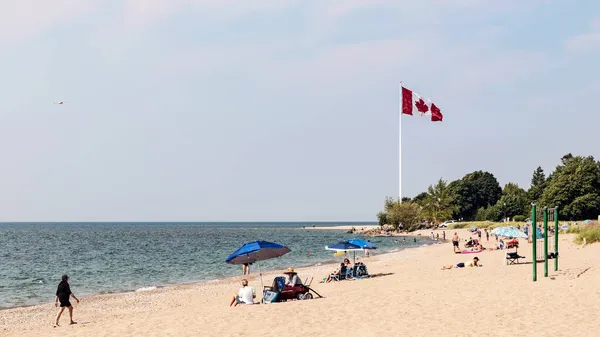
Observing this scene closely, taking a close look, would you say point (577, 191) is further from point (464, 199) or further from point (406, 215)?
point (464, 199)

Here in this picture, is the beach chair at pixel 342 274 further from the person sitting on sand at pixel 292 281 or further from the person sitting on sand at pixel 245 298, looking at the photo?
the person sitting on sand at pixel 245 298

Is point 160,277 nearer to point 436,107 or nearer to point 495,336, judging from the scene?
point 495,336

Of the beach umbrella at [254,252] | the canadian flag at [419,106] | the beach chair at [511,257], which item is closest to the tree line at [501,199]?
the canadian flag at [419,106]

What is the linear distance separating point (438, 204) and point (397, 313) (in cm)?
10994

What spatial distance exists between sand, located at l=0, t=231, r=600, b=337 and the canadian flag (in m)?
43.8

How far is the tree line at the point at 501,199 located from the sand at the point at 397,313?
73485mm

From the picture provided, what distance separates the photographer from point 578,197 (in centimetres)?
8856

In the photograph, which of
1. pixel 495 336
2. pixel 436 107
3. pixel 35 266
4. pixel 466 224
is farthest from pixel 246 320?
pixel 466 224

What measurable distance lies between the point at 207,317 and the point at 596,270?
1523cm

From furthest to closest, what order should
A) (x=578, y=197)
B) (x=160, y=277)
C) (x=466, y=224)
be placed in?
(x=466, y=224) → (x=578, y=197) → (x=160, y=277)

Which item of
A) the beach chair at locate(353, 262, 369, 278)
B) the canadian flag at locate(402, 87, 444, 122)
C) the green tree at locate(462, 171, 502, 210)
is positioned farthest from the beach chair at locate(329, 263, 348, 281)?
the green tree at locate(462, 171, 502, 210)

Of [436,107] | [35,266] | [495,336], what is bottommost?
[35,266]

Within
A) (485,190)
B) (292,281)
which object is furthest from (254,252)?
(485,190)

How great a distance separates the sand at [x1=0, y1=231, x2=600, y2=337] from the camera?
1292 centimetres
